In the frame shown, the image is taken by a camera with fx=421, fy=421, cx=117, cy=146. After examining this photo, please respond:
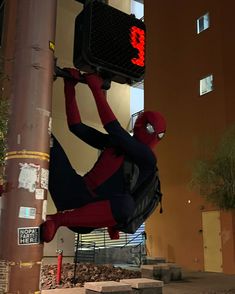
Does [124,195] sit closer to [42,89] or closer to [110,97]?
[42,89]

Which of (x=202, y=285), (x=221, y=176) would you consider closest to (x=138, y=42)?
(x=202, y=285)

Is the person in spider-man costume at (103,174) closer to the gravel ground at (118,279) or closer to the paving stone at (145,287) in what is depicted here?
the paving stone at (145,287)

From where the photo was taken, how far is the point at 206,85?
15.6 meters

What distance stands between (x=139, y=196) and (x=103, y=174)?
9.9 inches

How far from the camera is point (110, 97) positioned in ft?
62.0

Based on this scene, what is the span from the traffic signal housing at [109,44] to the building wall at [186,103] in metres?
12.1

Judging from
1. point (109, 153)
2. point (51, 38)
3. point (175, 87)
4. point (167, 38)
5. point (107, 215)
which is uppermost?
point (167, 38)

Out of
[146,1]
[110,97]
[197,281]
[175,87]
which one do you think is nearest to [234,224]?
[197,281]

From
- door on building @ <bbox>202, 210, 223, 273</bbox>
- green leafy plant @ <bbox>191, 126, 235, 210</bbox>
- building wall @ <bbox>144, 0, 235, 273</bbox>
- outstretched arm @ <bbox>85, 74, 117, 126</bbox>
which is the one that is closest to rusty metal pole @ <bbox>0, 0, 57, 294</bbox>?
outstretched arm @ <bbox>85, 74, 117, 126</bbox>

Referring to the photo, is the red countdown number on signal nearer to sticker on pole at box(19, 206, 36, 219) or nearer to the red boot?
the red boot

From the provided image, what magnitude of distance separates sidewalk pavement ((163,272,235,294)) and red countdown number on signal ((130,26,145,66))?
7232 millimetres

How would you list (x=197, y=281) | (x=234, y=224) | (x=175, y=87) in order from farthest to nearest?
(x=175, y=87) → (x=234, y=224) → (x=197, y=281)

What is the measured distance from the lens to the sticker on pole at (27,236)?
6.14ft

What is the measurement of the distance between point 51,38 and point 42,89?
0.29 m
